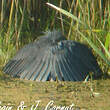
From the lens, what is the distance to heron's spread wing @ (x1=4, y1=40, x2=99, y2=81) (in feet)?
12.2

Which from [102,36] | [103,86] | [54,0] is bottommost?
[103,86]

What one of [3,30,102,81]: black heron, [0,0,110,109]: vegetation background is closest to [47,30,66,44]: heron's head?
[3,30,102,81]: black heron

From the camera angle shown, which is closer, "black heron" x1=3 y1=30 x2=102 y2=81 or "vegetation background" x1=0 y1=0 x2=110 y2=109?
"black heron" x1=3 y1=30 x2=102 y2=81

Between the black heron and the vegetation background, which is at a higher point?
the vegetation background

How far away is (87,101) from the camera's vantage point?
298 cm

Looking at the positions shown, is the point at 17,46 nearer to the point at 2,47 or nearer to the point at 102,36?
the point at 2,47

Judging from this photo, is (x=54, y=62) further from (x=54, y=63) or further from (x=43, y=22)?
(x=43, y=22)

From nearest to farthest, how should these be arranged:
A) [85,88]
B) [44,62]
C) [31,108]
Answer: [31,108] < [85,88] < [44,62]

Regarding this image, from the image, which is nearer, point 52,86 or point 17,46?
point 52,86

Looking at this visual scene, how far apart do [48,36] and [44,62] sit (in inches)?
14.9

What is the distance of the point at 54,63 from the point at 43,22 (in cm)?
119

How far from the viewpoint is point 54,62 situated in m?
3.80

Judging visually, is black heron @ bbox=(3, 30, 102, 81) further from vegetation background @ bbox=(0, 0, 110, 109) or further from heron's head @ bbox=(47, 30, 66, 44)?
vegetation background @ bbox=(0, 0, 110, 109)

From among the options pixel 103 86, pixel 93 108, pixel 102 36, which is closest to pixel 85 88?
pixel 103 86
